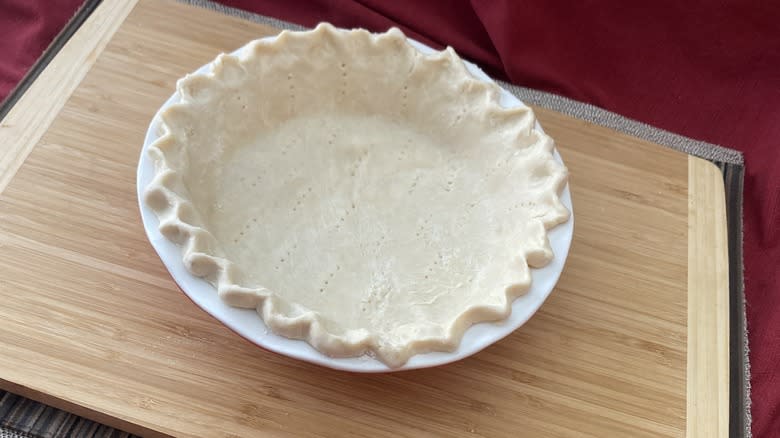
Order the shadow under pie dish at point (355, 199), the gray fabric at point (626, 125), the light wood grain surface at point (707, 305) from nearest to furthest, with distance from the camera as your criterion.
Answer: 1. the shadow under pie dish at point (355, 199)
2. the light wood grain surface at point (707, 305)
3. the gray fabric at point (626, 125)

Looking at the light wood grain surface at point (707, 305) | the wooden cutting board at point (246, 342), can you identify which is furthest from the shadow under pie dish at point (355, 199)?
the light wood grain surface at point (707, 305)

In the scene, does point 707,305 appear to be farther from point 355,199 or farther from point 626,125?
point 355,199

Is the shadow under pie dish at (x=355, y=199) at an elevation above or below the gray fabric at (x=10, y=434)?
above

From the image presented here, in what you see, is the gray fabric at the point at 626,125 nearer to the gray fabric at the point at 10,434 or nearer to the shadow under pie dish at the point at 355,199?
the shadow under pie dish at the point at 355,199

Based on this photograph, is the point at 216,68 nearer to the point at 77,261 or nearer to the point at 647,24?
the point at 77,261

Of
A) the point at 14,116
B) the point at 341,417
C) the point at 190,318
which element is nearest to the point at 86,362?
the point at 190,318

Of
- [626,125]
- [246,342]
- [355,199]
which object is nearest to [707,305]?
[626,125]
